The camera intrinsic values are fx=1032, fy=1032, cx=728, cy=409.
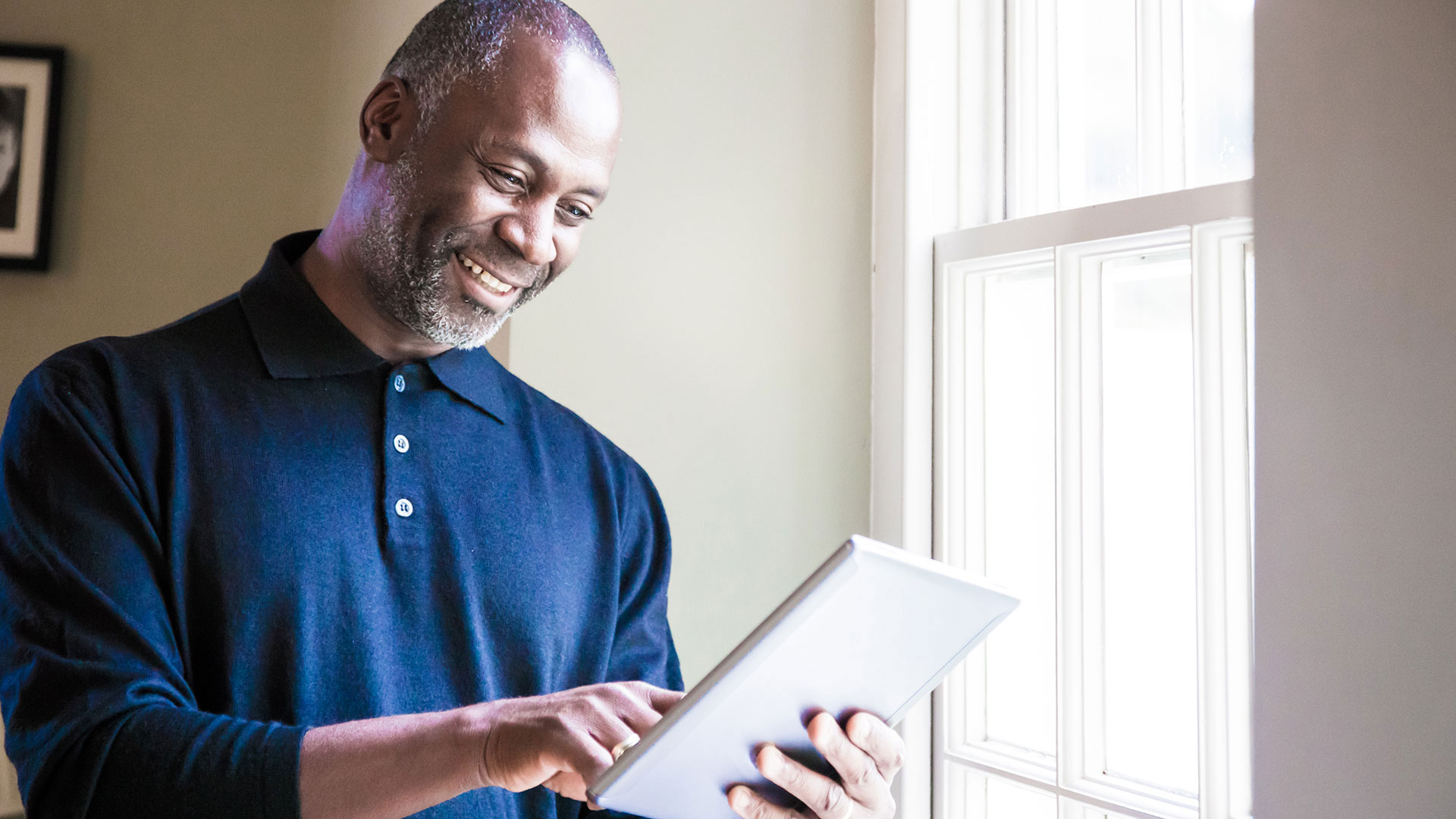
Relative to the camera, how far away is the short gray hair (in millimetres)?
1062

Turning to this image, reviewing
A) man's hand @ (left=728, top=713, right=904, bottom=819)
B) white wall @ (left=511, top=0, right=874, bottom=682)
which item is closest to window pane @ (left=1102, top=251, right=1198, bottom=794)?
white wall @ (left=511, top=0, right=874, bottom=682)

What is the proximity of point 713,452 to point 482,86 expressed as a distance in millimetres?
700

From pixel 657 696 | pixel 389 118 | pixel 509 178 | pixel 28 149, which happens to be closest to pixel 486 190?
pixel 509 178

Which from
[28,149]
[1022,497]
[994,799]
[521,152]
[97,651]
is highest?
[28,149]

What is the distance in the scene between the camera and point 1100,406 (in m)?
1.38

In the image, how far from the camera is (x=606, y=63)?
1.14 meters

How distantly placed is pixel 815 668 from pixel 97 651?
0.58m

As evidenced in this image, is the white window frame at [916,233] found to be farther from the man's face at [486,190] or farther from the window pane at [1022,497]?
the man's face at [486,190]

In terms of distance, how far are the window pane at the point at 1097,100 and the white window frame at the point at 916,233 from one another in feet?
0.38

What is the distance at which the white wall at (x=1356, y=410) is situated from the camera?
0.88m

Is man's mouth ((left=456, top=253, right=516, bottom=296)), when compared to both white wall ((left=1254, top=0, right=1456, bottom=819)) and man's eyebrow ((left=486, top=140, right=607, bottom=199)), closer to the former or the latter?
man's eyebrow ((left=486, top=140, right=607, bottom=199))

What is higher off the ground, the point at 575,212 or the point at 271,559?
the point at 575,212

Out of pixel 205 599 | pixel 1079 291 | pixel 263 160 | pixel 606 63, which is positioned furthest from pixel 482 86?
pixel 263 160

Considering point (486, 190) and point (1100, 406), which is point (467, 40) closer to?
point (486, 190)
